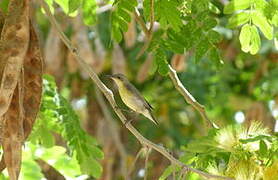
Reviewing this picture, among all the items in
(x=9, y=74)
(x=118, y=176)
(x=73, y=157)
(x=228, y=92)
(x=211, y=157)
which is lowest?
(x=118, y=176)

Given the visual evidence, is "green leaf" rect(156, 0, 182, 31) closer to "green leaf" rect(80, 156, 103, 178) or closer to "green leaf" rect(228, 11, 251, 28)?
"green leaf" rect(228, 11, 251, 28)

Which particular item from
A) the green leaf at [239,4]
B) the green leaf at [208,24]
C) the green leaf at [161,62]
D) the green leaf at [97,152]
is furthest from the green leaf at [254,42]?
the green leaf at [97,152]

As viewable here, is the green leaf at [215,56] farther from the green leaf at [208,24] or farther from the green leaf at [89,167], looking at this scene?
the green leaf at [89,167]

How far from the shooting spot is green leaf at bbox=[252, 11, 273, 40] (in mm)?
4141

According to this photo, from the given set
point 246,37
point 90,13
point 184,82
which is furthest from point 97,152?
point 184,82

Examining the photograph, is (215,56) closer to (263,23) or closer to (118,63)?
(263,23)

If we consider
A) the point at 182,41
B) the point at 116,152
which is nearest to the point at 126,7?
the point at 182,41

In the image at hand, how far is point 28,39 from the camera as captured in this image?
3.57 metres

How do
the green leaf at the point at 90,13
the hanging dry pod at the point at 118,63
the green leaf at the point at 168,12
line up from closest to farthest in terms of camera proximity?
the green leaf at the point at 168,12
the green leaf at the point at 90,13
the hanging dry pod at the point at 118,63

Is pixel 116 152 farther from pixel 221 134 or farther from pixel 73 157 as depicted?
pixel 221 134

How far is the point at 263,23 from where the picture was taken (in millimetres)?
4160

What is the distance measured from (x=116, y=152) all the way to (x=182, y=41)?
4.79 meters

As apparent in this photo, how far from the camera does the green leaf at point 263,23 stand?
4141 mm

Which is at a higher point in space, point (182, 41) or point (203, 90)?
point (182, 41)
